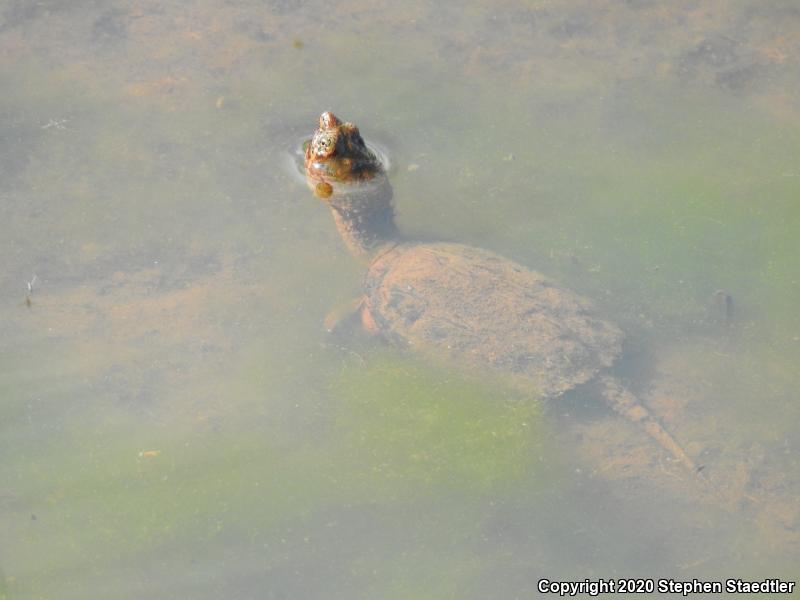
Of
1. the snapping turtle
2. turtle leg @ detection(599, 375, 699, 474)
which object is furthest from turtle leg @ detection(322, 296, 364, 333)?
turtle leg @ detection(599, 375, 699, 474)

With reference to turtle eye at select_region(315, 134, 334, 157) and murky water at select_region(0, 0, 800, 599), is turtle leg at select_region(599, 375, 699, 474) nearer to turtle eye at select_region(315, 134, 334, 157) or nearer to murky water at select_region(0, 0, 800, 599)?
murky water at select_region(0, 0, 800, 599)

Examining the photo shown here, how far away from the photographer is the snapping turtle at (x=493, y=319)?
12.9 feet

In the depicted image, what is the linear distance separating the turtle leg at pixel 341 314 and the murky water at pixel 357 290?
0.10m

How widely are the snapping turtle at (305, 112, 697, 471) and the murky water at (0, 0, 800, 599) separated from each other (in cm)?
10

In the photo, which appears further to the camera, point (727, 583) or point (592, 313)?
point (592, 313)

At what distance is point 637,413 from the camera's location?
3.93 meters

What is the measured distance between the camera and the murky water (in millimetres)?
3408

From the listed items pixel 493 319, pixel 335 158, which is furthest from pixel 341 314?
pixel 335 158

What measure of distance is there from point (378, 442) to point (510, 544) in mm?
673

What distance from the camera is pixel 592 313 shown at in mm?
4113

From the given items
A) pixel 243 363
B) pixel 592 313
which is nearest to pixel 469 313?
pixel 592 313

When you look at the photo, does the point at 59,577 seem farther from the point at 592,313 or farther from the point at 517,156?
the point at 517,156

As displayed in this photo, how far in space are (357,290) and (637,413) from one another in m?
1.38

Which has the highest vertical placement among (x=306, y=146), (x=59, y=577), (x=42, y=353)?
(x=306, y=146)
